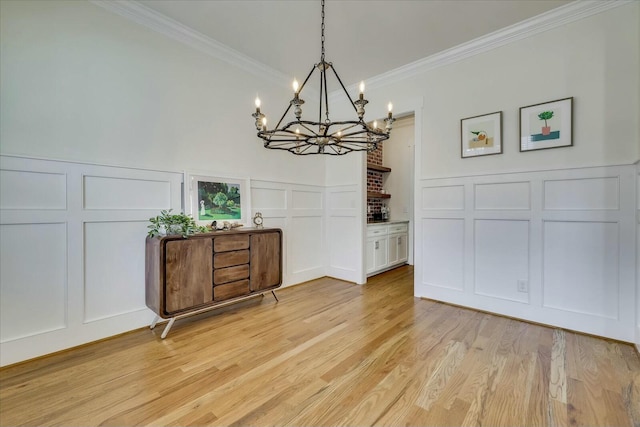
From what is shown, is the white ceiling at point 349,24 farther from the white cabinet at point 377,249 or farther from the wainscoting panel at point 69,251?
the white cabinet at point 377,249

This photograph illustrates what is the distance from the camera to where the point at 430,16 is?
255cm

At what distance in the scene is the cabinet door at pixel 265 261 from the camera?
3023 mm

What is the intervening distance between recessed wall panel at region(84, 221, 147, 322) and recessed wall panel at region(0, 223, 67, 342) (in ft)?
0.51

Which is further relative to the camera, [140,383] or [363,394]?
[140,383]

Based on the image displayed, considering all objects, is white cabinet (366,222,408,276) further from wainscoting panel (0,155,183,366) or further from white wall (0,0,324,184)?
wainscoting panel (0,155,183,366)

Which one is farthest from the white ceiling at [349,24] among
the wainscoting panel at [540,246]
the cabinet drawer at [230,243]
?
the cabinet drawer at [230,243]

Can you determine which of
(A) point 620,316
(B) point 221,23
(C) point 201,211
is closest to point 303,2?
(B) point 221,23

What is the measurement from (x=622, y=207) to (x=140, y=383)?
3895 mm

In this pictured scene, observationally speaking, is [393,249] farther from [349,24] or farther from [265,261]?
[349,24]

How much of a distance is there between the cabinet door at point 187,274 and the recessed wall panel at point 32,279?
750 millimetres

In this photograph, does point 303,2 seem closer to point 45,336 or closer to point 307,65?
point 307,65

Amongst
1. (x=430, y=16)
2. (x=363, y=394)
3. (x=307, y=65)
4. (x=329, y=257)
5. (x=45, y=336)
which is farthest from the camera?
(x=329, y=257)

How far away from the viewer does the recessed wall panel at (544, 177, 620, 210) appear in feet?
7.62

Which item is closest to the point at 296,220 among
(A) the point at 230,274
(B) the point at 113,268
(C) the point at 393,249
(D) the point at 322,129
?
(A) the point at 230,274
